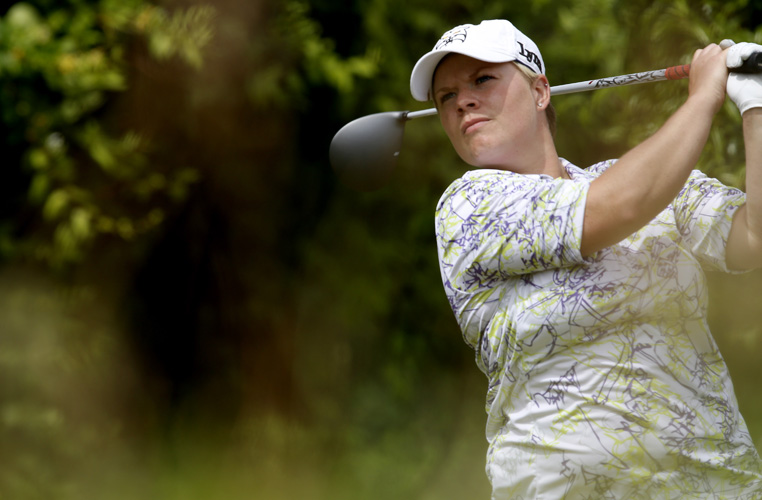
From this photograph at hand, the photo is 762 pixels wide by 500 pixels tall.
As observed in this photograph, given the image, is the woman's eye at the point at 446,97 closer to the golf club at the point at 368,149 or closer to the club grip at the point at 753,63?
the golf club at the point at 368,149

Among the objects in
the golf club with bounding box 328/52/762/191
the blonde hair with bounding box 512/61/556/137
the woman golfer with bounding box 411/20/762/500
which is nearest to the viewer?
the woman golfer with bounding box 411/20/762/500

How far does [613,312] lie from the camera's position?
1.01 metres

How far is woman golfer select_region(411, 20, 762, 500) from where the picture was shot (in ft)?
3.20

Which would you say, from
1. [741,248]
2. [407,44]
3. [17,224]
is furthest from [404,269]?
[741,248]

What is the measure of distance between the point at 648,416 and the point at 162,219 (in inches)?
73.4

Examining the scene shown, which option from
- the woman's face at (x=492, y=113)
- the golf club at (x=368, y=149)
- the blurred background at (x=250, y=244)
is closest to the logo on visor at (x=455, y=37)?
the woman's face at (x=492, y=113)

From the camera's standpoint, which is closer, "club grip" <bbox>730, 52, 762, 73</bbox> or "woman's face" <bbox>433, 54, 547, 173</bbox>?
"club grip" <bbox>730, 52, 762, 73</bbox>

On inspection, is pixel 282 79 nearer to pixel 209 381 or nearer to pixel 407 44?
pixel 407 44

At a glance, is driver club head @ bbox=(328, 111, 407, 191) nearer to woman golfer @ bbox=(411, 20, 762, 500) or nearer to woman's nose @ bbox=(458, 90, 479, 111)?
woman's nose @ bbox=(458, 90, 479, 111)

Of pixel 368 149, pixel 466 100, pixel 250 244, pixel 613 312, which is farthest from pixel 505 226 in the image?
pixel 250 244

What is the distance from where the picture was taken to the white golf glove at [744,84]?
1010 mm

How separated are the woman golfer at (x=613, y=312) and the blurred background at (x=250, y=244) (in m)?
1.10

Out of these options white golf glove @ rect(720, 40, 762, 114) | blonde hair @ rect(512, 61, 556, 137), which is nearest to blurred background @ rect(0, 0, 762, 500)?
blonde hair @ rect(512, 61, 556, 137)

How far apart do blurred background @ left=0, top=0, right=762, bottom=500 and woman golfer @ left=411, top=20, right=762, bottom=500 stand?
1103 millimetres
